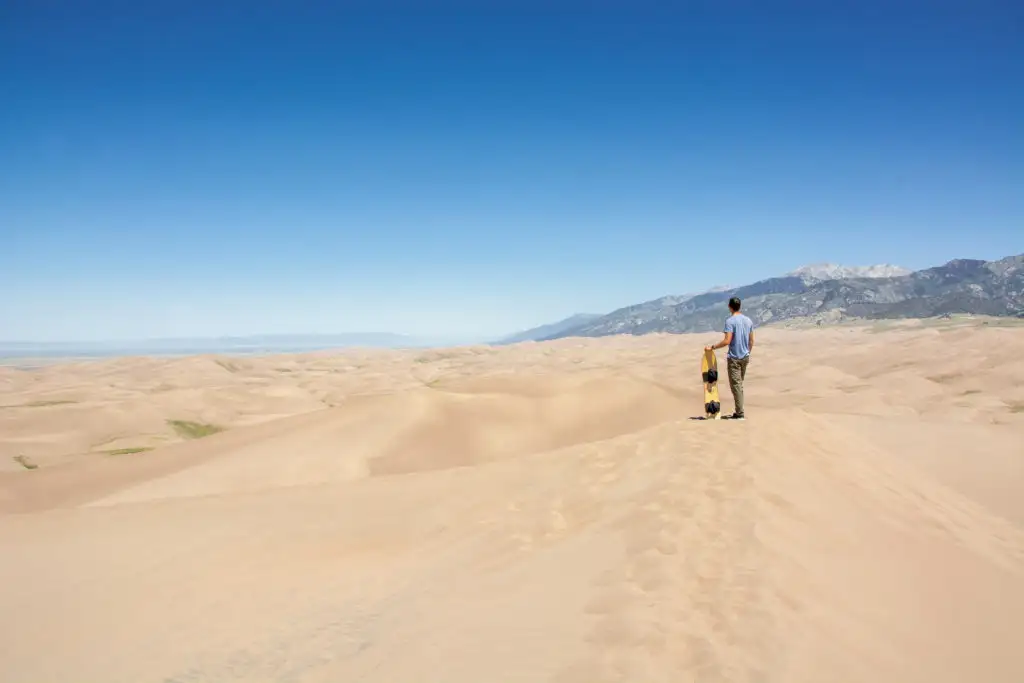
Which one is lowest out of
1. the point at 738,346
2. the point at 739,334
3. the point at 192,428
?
the point at 192,428

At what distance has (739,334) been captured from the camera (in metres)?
10.0

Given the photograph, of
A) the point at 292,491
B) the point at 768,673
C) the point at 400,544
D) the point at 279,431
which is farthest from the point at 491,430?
the point at 768,673

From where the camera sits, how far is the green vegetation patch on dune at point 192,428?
25812 mm

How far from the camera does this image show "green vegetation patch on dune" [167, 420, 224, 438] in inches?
1016

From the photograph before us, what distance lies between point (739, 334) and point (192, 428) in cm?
2426

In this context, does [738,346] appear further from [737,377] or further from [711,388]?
[711,388]

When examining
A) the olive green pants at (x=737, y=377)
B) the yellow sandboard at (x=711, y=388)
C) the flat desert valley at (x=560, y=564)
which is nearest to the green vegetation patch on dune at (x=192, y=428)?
the flat desert valley at (x=560, y=564)

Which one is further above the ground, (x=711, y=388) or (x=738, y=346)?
(x=738, y=346)

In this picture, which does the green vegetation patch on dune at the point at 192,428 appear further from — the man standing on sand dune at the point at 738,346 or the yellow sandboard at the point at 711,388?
the man standing on sand dune at the point at 738,346

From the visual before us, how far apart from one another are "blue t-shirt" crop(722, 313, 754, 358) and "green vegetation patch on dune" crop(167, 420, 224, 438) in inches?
911

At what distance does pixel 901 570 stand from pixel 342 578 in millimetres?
4796

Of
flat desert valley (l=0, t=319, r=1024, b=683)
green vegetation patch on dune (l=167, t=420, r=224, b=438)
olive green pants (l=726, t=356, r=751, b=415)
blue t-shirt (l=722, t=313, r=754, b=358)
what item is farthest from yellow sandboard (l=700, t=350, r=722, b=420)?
green vegetation patch on dune (l=167, t=420, r=224, b=438)

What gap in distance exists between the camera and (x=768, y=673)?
336 cm

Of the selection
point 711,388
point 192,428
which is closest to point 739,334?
point 711,388
